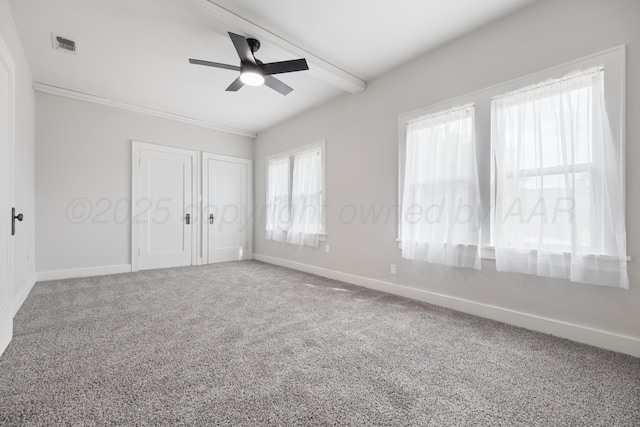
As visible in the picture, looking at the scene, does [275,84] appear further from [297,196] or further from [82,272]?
[82,272]

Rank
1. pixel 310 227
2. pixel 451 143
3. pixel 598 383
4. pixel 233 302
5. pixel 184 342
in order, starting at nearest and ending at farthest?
1. pixel 598 383
2. pixel 184 342
3. pixel 451 143
4. pixel 233 302
5. pixel 310 227

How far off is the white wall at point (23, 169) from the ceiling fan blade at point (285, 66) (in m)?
2.16

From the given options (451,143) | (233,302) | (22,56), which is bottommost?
(233,302)

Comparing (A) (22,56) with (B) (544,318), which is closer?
(B) (544,318)

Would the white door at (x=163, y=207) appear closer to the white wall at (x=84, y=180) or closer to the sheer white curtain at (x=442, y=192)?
the white wall at (x=84, y=180)

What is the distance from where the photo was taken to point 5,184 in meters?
2.09

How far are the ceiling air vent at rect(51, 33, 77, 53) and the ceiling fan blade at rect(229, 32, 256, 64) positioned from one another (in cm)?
192

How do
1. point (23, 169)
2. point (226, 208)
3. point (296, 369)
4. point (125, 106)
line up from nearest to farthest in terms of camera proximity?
Result: point (296, 369), point (23, 169), point (125, 106), point (226, 208)

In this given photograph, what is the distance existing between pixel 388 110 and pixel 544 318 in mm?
2721

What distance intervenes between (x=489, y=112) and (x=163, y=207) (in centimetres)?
515

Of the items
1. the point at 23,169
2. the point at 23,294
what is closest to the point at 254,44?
the point at 23,169

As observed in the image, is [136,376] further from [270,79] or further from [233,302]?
[270,79]

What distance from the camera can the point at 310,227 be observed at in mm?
4762

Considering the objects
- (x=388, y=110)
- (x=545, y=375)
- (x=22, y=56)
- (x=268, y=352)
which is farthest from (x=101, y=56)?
(x=545, y=375)
